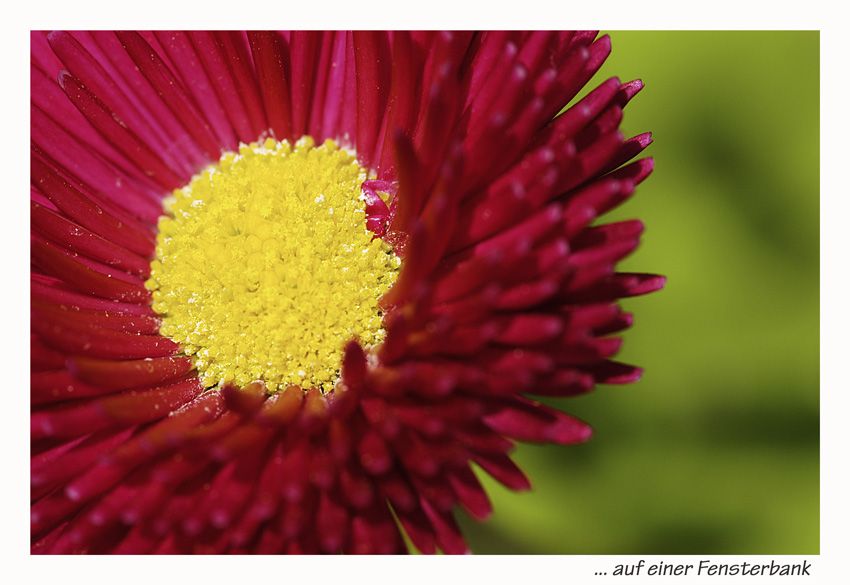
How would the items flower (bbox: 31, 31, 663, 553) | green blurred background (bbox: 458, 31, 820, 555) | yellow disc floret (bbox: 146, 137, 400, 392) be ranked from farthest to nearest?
green blurred background (bbox: 458, 31, 820, 555)
yellow disc floret (bbox: 146, 137, 400, 392)
flower (bbox: 31, 31, 663, 553)

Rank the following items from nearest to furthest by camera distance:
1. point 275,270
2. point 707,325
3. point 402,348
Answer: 1. point 402,348
2. point 275,270
3. point 707,325

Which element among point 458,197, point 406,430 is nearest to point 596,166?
point 458,197

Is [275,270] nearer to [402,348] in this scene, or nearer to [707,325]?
[402,348]

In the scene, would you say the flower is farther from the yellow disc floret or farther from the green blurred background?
the green blurred background

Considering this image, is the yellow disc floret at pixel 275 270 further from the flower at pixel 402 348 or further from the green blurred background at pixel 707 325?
the green blurred background at pixel 707 325

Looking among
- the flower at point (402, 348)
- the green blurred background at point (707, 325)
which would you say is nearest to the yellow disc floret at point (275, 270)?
the flower at point (402, 348)

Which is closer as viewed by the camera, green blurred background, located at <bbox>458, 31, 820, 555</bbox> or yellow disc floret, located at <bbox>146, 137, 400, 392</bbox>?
yellow disc floret, located at <bbox>146, 137, 400, 392</bbox>

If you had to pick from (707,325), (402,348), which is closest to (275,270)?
(402,348)

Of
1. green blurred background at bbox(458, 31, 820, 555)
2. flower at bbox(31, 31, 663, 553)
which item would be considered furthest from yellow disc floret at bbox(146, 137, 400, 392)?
green blurred background at bbox(458, 31, 820, 555)
